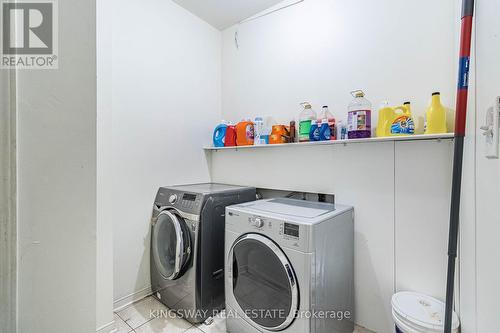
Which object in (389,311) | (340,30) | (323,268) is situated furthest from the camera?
(340,30)

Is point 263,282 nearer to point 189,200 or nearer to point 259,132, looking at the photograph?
point 189,200

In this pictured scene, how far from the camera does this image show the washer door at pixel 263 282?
1280 mm

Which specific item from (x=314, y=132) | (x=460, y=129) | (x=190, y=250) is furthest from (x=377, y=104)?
(x=190, y=250)

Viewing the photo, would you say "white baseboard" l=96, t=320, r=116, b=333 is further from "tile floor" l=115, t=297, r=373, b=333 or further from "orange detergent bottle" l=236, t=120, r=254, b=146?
"orange detergent bottle" l=236, t=120, r=254, b=146

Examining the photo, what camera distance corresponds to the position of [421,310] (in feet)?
4.21

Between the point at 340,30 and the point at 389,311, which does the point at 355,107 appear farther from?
the point at 389,311

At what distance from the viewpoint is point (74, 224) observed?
45cm

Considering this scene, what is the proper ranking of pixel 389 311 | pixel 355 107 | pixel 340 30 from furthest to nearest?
pixel 340 30, pixel 355 107, pixel 389 311

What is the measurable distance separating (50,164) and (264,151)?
1898 millimetres

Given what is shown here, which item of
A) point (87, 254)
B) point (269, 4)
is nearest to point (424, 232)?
point (87, 254)

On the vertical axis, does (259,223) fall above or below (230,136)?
below

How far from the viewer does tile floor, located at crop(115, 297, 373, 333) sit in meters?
1.64

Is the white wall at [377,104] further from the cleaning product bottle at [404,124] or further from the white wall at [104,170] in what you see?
the white wall at [104,170]

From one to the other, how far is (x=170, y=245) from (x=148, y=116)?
1.15 m
